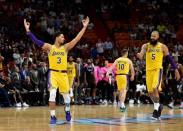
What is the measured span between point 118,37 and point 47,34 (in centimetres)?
577

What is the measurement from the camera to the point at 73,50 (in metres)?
27.6

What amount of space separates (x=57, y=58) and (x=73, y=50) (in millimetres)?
14272

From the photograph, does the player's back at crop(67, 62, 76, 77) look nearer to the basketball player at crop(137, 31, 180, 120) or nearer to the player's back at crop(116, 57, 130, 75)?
the player's back at crop(116, 57, 130, 75)

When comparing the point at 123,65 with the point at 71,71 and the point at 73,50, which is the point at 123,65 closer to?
the point at 71,71

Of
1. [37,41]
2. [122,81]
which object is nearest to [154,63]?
[37,41]

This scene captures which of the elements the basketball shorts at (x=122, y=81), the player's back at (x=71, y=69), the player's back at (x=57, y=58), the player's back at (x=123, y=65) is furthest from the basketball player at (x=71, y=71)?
the player's back at (x=57, y=58)

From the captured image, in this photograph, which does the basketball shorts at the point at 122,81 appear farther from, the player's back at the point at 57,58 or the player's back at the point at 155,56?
the player's back at the point at 57,58

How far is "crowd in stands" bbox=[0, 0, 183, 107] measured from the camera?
22078 mm

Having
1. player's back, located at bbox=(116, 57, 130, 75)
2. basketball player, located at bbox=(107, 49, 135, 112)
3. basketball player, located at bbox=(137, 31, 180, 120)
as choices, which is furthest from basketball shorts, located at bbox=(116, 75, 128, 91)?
basketball player, located at bbox=(137, 31, 180, 120)

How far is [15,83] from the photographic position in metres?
21.4

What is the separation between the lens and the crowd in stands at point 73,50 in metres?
22.1

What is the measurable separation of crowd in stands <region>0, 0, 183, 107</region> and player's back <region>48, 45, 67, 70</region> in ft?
25.5

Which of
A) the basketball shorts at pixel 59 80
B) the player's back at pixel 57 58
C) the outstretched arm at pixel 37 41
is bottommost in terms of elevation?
the basketball shorts at pixel 59 80

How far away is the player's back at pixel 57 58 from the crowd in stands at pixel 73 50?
7.76 metres
